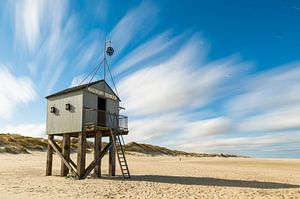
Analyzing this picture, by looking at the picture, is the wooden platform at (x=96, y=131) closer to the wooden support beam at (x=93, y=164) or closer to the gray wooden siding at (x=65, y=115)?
the gray wooden siding at (x=65, y=115)

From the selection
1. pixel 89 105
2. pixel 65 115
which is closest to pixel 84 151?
pixel 65 115

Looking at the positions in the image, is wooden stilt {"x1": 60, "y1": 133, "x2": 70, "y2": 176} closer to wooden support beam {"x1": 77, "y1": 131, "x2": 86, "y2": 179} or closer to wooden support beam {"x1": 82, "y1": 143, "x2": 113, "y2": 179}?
wooden support beam {"x1": 77, "y1": 131, "x2": 86, "y2": 179}

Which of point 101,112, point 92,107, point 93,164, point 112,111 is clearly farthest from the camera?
point 112,111

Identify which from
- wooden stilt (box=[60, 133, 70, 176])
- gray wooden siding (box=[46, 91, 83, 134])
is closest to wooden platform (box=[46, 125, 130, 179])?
wooden stilt (box=[60, 133, 70, 176])

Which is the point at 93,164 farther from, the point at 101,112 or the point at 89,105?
the point at 89,105

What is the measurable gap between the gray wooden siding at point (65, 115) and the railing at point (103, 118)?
Result: 1.81 feet

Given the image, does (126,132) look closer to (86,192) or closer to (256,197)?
(86,192)

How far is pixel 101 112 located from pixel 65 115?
8.53 ft

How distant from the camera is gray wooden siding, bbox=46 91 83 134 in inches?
840

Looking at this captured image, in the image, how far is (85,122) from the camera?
69.4 ft

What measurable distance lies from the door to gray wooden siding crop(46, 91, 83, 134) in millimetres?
1728

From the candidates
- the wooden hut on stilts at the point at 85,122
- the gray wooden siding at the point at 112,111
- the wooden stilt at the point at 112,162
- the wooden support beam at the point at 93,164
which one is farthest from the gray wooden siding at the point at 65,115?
the wooden stilt at the point at 112,162

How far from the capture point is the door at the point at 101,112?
2264 cm

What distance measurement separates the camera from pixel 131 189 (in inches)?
626
